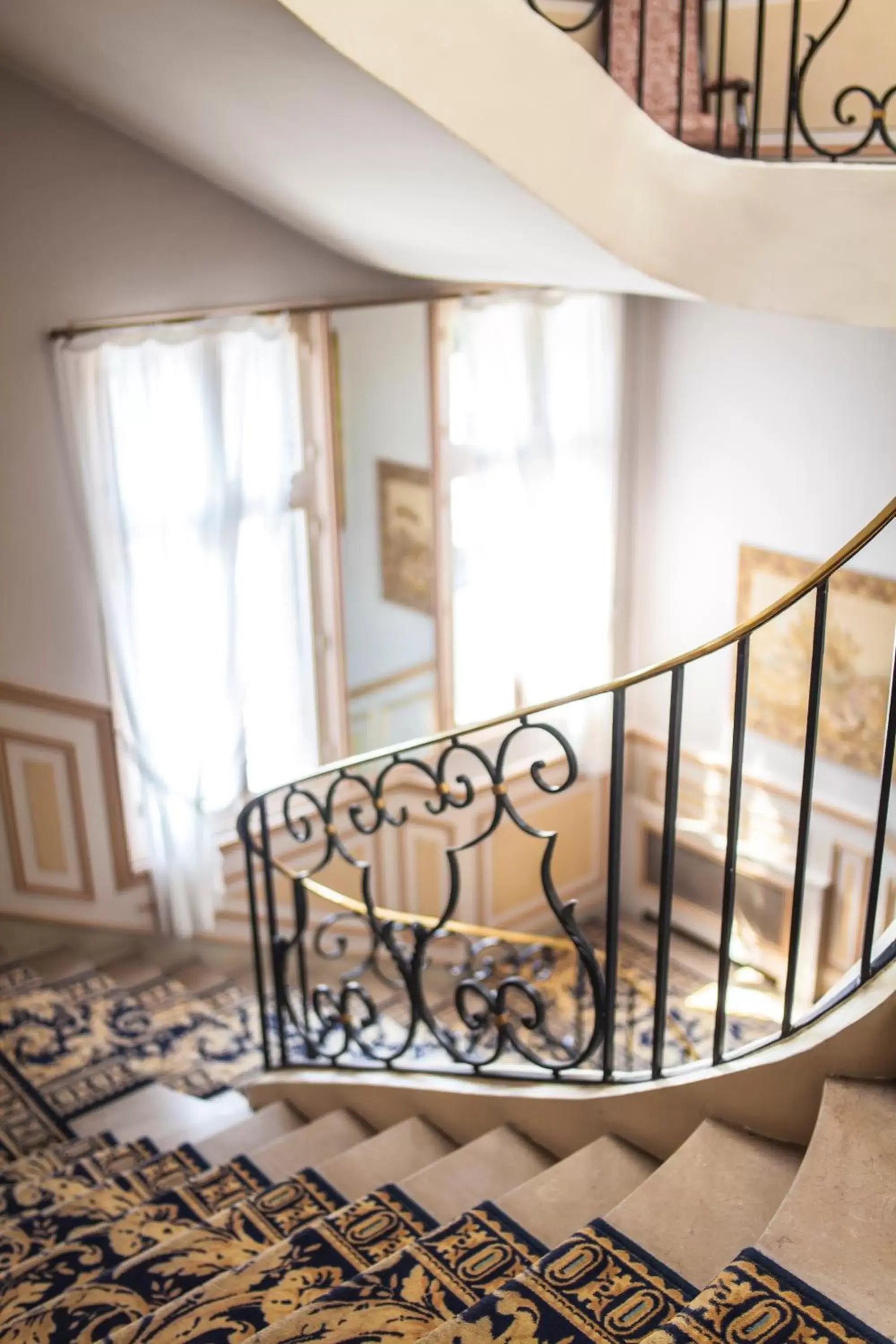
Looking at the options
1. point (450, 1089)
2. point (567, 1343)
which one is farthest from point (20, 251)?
point (567, 1343)

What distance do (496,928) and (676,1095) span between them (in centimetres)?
429

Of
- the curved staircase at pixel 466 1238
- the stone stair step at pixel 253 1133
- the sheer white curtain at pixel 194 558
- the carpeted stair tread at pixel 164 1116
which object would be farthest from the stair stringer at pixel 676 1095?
the sheer white curtain at pixel 194 558

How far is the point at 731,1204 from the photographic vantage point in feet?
6.42

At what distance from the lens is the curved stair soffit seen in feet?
7.77

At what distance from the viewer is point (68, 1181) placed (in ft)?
10.8

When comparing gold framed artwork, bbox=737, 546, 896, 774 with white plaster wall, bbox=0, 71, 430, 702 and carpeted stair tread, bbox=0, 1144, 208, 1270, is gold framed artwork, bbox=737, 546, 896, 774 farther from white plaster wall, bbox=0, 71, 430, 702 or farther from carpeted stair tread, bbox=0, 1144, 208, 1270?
carpeted stair tread, bbox=0, 1144, 208, 1270

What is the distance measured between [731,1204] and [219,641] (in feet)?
11.4

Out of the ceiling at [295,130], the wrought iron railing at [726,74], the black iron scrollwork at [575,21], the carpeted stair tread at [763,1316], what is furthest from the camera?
the wrought iron railing at [726,74]

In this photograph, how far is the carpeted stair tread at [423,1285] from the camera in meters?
1.86

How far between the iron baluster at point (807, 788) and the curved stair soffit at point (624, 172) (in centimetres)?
118

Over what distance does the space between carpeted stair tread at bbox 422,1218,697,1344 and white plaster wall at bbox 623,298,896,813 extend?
378 cm

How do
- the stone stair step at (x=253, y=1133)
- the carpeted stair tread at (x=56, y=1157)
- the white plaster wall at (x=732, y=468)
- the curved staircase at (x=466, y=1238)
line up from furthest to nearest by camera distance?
the white plaster wall at (x=732, y=468) < the carpeted stair tread at (x=56, y=1157) < the stone stair step at (x=253, y=1133) < the curved staircase at (x=466, y=1238)

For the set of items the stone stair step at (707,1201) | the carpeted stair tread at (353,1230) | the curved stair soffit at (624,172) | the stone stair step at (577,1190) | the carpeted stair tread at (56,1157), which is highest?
the curved stair soffit at (624,172)

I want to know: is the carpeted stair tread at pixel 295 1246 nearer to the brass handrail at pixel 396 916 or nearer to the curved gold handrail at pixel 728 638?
the brass handrail at pixel 396 916
